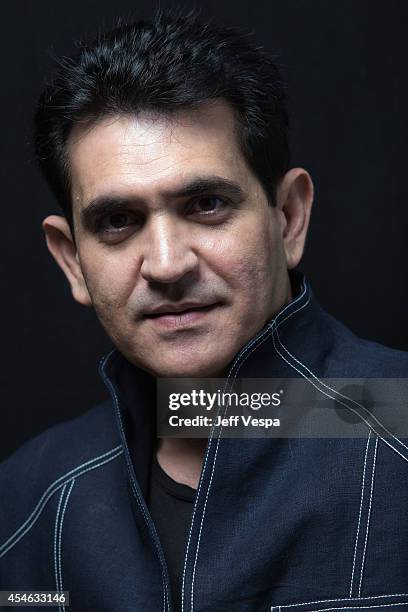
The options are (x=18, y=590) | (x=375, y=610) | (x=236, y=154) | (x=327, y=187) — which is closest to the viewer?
(x=375, y=610)

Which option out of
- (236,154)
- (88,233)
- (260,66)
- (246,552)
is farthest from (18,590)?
A: (260,66)

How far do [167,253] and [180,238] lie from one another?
5 cm

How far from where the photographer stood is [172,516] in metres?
1.88

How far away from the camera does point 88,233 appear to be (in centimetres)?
185

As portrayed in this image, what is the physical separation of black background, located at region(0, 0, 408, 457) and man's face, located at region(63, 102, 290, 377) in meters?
0.73

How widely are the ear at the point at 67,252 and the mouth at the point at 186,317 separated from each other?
0.29 metres

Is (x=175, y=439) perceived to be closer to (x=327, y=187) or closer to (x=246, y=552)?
(x=246, y=552)

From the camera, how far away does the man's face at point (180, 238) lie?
1.72 m

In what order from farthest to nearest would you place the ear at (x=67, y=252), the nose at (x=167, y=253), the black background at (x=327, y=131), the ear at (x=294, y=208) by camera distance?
the black background at (x=327, y=131) → the ear at (x=67, y=252) → the ear at (x=294, y=208) → the nose at (x=167, y=253)

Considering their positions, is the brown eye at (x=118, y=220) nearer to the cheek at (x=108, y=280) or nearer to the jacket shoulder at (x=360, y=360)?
the cheek at (x=108, y=280)

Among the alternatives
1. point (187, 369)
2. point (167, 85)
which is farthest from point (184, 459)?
point (167, 85)

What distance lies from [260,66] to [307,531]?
848 mm

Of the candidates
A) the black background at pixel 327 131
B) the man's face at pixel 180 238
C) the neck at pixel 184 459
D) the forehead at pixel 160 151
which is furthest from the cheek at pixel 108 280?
the black background at pixel 327 131

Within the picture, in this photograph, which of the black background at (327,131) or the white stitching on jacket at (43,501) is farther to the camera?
the black background at (327,131)
